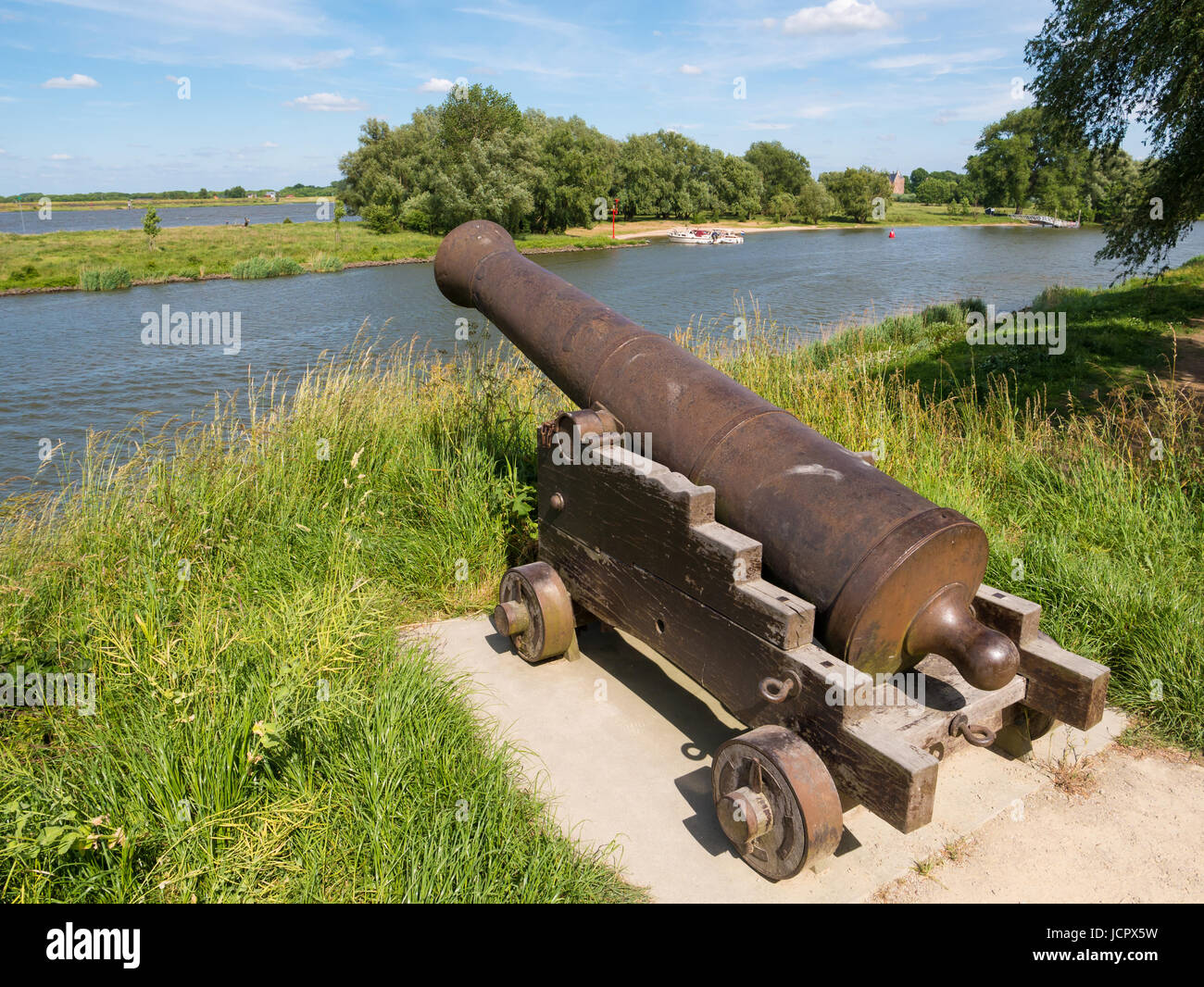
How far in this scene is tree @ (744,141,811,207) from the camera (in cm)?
8350

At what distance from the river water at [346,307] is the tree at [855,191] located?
3122 cm

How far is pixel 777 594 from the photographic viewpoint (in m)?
2.54

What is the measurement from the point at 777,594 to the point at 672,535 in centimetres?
49

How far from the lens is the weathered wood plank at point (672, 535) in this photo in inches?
99.7

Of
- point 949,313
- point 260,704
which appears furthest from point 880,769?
point 949,313

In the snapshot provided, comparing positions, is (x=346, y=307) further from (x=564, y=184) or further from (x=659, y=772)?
(x=564, y=184)

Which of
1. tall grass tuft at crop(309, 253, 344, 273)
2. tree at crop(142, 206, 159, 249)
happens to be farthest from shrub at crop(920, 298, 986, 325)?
tree at crop(142, 206, 159, 249)

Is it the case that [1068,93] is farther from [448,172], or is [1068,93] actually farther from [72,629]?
[448,172]

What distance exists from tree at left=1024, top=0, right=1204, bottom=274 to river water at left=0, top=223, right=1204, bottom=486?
136 inches

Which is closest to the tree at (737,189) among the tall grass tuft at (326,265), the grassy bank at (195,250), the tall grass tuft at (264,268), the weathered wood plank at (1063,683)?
the grassy bank at (195,250)

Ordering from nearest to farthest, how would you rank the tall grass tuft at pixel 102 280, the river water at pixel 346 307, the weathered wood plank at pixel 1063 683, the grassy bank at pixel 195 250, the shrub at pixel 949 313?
the weathered wood plank at pixel 1063 683
the river water at pixel 346 307
the shrub at pixel 949 313
the tall grass tuft at pixel 102 280
the grassy bank at pixel 195 250

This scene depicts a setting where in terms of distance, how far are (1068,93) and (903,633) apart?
412 inches

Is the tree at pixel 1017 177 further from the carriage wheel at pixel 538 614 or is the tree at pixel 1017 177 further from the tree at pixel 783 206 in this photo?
the carriage wheel at pixel 538 614
